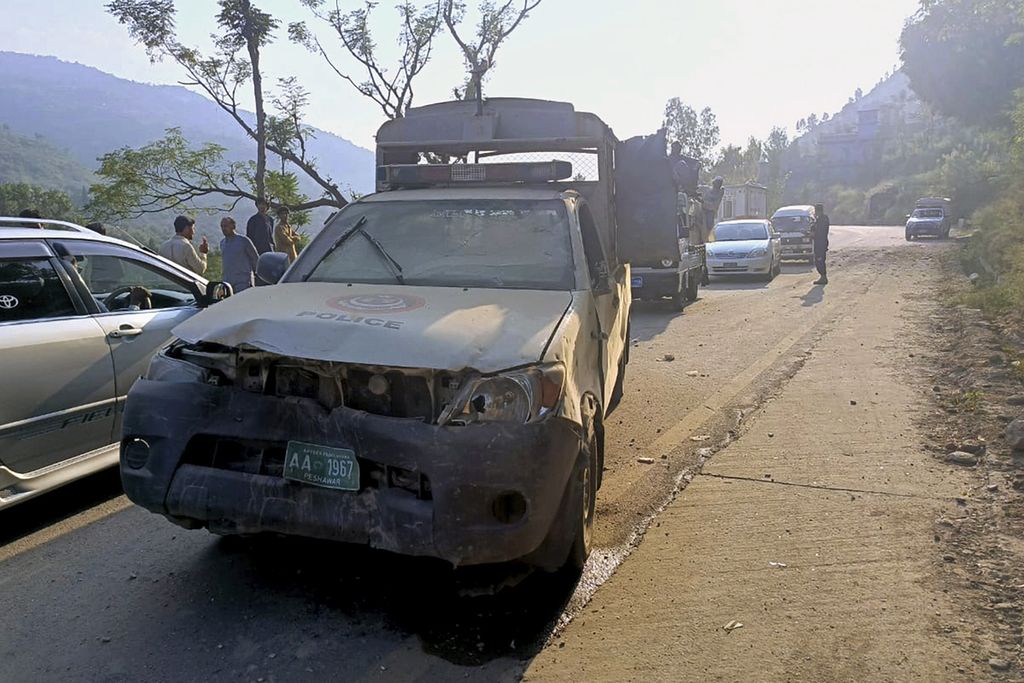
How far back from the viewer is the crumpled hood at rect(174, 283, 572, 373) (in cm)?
316

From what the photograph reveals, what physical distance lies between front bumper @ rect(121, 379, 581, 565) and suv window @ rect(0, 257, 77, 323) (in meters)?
1.45

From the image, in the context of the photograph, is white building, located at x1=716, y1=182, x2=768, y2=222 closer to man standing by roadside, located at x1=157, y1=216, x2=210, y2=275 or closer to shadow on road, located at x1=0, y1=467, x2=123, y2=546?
man standing by roadside, located at x1=157, y1=216, x2=210, y2=275

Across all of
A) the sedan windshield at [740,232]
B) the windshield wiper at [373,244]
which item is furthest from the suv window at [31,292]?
the sedan windshield at [740,232]

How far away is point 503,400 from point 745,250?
18208mm

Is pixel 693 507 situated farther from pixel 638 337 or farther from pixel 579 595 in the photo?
pixel 638 337

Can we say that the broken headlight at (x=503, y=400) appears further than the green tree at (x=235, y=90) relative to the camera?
No

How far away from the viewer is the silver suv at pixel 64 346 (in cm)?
419

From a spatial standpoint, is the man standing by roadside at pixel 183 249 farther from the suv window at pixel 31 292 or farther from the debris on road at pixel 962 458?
the debris on road at pixel 962 458

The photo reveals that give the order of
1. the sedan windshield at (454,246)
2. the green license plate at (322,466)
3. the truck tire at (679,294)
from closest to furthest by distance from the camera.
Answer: the green license plate at (322,466) → the sedan windshield at (454,246) → the truck tire at (679,294)

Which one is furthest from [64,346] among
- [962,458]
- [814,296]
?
[814,296]

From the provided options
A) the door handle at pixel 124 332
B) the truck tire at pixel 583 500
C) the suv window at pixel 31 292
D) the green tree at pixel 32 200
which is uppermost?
the green tree at pixel 32 200

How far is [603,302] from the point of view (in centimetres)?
489

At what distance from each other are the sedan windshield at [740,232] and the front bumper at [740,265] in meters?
1.11

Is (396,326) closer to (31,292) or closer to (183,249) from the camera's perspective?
(31,292)
